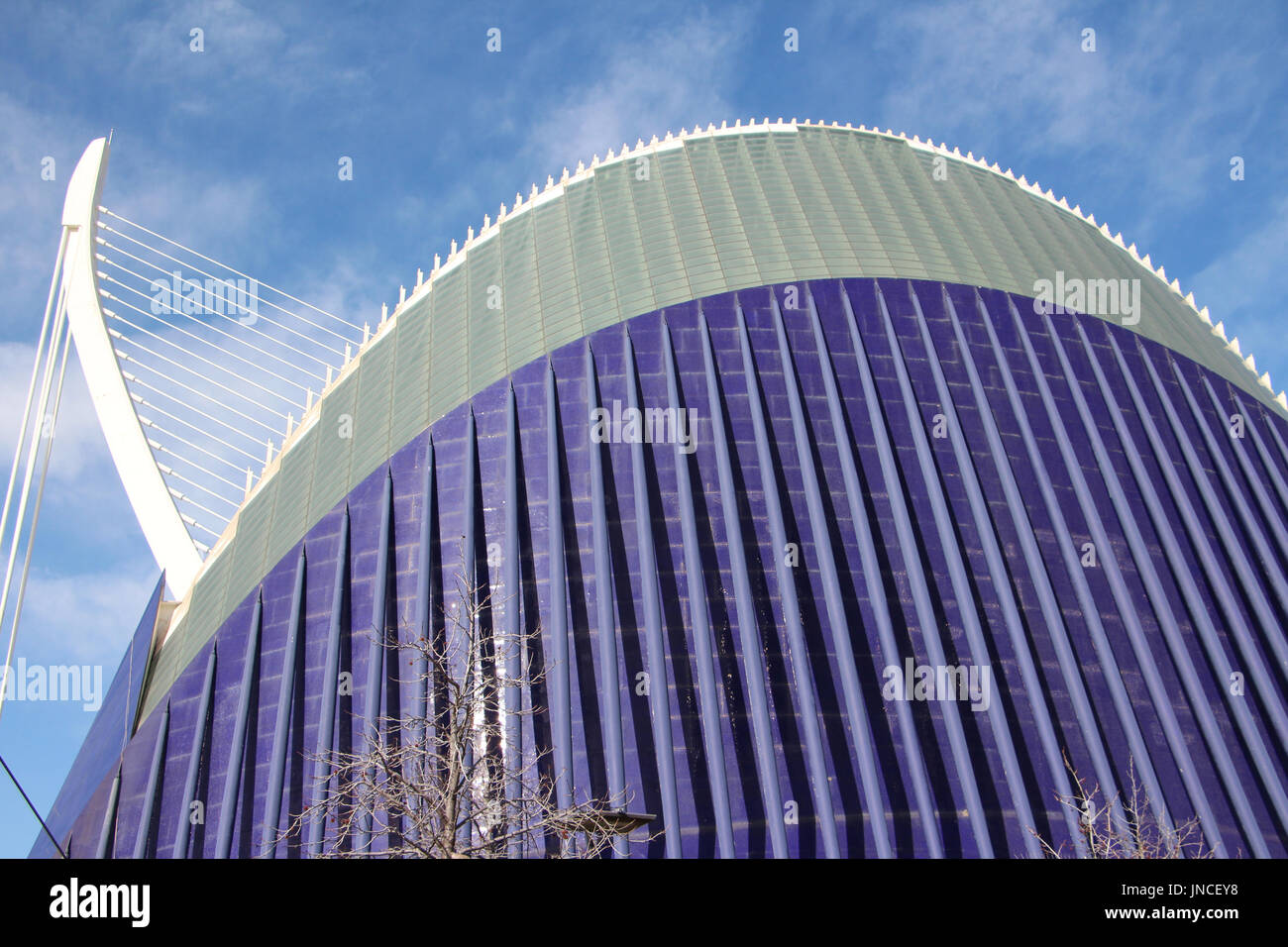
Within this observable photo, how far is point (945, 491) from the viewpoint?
21.2 meters

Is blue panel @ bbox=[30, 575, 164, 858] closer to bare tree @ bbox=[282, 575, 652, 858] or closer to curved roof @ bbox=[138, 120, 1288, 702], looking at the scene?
curved roof @ bbox=[138, 120, 1288, 702]

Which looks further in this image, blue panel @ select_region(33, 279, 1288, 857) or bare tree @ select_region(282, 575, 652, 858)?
blue panel @ select_region(33, 279, 1288, 857)

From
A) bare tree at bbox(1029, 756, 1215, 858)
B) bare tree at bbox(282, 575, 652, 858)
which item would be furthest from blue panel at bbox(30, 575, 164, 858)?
bare tree at bbox(1029, 756, 1215, 858)

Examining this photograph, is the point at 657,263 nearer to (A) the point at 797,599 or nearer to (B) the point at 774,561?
(B) the point at 774,561

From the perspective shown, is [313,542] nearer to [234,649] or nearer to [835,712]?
[234,649]

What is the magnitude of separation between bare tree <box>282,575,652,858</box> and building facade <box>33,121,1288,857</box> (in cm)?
48

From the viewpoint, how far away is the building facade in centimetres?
1772

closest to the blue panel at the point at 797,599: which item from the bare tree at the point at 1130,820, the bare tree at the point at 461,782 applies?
the bare tree at the point at 1130,820

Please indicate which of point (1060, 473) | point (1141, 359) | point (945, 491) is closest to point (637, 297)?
point (945, 491)

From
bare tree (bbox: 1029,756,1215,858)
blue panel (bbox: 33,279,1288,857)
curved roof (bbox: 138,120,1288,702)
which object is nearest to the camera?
bare tree (bbox: 1029,756,1215,858)

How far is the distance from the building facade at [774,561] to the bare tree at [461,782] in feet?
1.57

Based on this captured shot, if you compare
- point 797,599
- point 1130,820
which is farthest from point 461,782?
point 1130,820

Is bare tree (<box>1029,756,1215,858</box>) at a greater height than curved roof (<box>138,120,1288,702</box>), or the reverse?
curved roof (<box>138,120,1288,702</box>)
